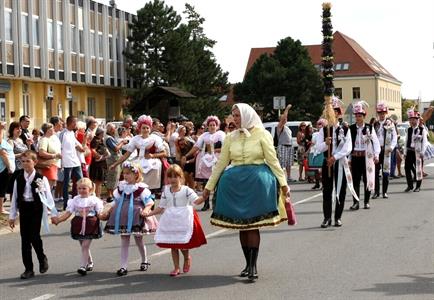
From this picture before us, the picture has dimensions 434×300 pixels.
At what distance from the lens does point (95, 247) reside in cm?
1161

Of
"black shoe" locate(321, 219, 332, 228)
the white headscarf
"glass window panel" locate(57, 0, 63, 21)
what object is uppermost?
"glass window panel" locate(57, 0, 63, 21)

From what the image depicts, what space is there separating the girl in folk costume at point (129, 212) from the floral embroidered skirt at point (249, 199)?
93 centimetres

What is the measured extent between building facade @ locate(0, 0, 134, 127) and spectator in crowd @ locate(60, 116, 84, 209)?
25.5 m

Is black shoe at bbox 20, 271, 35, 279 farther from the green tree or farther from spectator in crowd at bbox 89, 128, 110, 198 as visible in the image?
the green tree

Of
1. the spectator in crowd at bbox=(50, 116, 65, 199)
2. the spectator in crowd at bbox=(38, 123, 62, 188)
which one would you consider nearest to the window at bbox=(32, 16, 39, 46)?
the spectator in crowd at bbox=(50, 116, 65, 199)

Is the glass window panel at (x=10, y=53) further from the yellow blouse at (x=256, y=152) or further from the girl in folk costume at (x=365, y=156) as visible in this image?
the yellow blouse at (x=256, y=152)

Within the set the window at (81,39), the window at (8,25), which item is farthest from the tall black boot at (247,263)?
the window at (81,39)

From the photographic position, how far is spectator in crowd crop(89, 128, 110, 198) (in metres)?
18.0

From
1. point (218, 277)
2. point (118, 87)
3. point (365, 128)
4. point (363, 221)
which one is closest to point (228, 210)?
point (218, 277)

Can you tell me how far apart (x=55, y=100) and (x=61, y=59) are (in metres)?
2.40

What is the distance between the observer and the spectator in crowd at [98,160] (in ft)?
59.1

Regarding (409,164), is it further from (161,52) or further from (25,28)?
(161,52)

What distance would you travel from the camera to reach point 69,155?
16.4 metres

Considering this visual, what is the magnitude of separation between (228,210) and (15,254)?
390 cm
